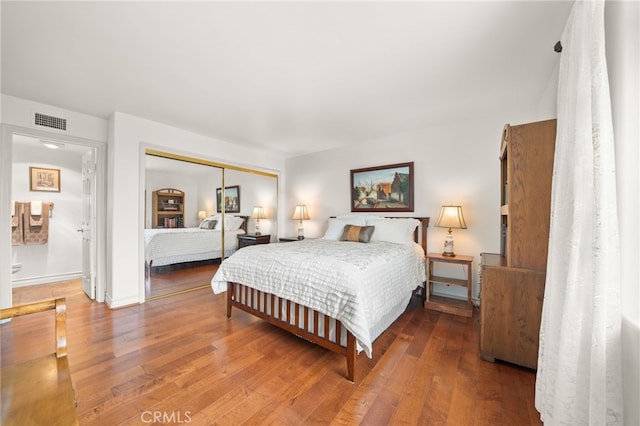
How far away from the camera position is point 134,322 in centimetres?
257

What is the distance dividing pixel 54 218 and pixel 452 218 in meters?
6.28

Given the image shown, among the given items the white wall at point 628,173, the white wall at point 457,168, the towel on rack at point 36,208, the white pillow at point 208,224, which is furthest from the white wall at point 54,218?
the white wall at point 628,173

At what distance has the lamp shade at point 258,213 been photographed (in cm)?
476

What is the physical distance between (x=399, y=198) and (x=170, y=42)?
319 cm

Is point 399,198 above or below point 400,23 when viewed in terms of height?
below

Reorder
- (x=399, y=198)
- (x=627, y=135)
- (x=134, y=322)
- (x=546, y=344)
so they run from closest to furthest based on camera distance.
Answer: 1. (x=627, y=135)
2. (x=546, y=344)
3. (x=134, y=322)
4. (x=399, y=198)

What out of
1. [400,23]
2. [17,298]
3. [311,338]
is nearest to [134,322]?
[311,338]

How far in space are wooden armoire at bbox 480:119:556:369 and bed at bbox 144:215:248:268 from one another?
3.93 metres

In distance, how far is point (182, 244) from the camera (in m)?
3.98

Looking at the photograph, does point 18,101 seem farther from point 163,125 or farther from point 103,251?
point 103,251

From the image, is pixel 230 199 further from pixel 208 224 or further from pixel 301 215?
pixel 301 215

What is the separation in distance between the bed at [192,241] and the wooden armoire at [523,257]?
3927 mm

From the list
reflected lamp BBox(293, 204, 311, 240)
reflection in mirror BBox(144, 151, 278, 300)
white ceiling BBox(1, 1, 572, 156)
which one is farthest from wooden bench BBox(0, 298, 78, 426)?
reflected lamp BBox(293, 204, 311, 240)

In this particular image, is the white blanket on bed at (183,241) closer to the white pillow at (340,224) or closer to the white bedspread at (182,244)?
the white bedspread at (182,244)
